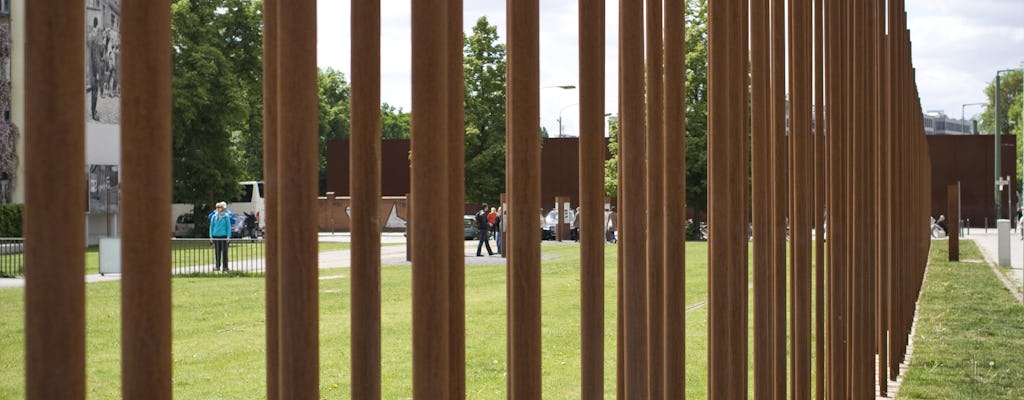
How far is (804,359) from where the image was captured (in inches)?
158

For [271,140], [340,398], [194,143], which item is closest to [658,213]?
[271,140]

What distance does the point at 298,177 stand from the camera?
1406 mm

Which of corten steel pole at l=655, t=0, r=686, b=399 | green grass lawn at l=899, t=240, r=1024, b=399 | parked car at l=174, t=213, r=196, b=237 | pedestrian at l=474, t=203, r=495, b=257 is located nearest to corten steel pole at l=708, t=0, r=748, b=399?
corten steel pole at l=655, t=0, r=686, b=399

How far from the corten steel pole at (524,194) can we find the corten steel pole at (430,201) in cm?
24

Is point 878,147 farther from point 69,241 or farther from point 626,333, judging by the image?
point 69,241

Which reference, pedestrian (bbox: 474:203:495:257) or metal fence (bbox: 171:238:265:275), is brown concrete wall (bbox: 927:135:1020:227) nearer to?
pedestrian (bbox: 474:203:495:257)

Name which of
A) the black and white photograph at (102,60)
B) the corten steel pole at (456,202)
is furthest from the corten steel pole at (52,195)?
the black and white photograph at (102,60)

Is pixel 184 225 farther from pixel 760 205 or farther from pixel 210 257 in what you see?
pixel 760 205

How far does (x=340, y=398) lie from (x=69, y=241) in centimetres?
588

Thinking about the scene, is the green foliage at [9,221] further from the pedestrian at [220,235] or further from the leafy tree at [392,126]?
the leafy tree at [392,126]

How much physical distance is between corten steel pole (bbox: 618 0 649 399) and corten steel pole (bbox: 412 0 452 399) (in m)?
0.77

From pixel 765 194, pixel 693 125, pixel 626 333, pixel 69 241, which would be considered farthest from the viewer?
pixel 693 125

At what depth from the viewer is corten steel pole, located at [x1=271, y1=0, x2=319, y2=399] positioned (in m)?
1.41

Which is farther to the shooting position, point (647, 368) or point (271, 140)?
point (647, 368)
